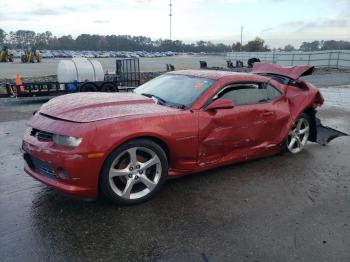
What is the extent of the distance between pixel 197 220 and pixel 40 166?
1773mm

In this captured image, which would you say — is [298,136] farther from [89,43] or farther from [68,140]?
[89,43]

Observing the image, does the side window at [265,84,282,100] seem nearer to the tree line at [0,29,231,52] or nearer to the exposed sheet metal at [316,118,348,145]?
the exposed sheet metal at [316,118,348,145]

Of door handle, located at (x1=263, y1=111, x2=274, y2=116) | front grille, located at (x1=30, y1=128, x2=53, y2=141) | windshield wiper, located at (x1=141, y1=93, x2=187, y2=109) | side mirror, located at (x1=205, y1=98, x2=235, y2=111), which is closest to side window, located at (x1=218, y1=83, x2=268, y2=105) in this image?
door handle, located at (x1=263, y1=111, x2=274, y2=116)

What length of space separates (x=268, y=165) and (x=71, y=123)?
319 cm

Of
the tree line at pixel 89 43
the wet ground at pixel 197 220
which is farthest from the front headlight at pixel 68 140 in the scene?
the tree line at pixel 89 43

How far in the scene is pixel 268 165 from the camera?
209 inches

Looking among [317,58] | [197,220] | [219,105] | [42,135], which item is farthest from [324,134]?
[317,58]

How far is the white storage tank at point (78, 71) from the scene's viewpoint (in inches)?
487

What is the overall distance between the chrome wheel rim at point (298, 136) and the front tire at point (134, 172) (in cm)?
285

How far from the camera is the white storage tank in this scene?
12.4 meters

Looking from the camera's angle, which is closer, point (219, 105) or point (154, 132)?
point (154, 132)

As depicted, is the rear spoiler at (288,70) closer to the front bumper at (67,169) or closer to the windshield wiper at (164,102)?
the windshield wiper at (164,102)

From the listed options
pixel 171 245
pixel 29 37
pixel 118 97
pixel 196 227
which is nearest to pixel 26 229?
pixel 171 245

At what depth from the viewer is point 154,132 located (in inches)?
148
